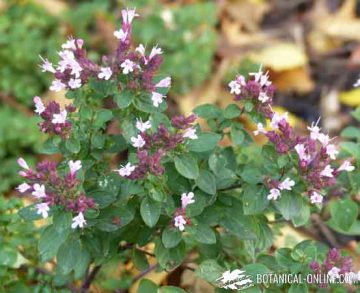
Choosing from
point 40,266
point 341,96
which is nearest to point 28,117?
point 40,266

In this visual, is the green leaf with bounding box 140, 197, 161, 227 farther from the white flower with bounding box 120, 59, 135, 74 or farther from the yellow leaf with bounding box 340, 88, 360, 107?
the yellow leaf with bounding box 340, 88, 360, 107

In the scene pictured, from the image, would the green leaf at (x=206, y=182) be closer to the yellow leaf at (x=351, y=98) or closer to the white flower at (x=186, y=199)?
the white flower at (x=186, y=199)

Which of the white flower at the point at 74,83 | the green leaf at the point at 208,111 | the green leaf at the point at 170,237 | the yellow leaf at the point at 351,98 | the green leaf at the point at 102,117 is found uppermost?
the yellow leaf at the point at 351,98

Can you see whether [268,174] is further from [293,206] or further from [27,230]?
[27,230]

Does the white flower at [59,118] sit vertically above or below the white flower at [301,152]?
above

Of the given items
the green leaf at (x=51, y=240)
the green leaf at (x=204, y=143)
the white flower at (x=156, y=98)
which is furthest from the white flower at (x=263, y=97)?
the green leaf at (x=51, y=240)

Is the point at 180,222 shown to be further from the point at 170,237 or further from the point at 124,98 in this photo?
the point at 124,98
